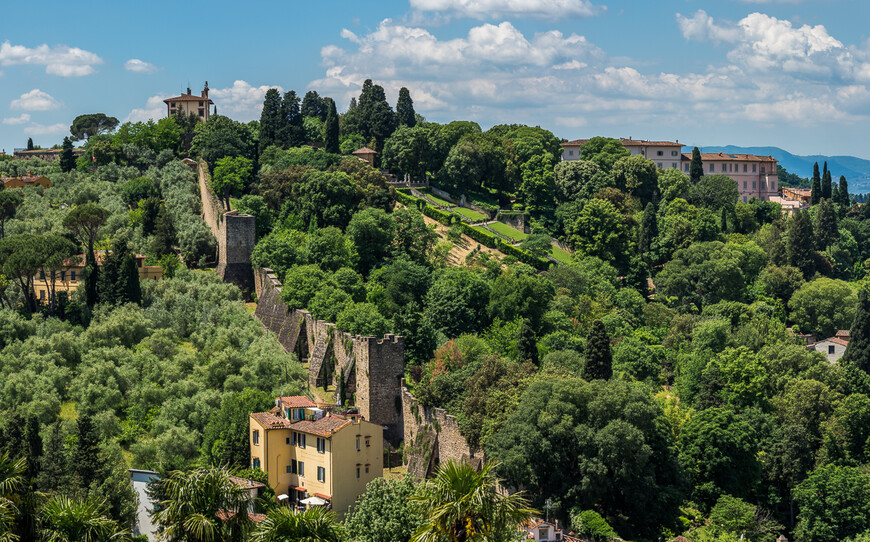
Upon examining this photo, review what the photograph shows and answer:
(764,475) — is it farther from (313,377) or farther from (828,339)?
(828,339)

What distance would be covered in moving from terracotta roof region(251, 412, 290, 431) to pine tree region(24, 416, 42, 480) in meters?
7.48

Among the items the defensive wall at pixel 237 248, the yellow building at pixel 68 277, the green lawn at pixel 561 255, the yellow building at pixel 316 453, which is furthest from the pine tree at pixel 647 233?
the yellow building at pixel 316 453

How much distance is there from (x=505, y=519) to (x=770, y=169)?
299ft

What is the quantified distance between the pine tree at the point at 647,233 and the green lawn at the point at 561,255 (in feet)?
16.0

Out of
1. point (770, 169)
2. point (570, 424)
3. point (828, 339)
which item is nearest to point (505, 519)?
point (570, 424)

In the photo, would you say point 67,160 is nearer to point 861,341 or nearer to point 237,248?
point 237,248

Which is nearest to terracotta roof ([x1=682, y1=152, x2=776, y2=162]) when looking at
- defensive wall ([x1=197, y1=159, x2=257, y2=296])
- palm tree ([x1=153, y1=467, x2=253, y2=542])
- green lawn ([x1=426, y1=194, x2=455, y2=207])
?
green lawn ([x1=426, y1=194, x2=455, y2=207])

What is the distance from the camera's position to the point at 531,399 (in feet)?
137

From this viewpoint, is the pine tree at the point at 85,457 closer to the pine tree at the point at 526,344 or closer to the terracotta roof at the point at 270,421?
the terracotta roof at the point at 270,421

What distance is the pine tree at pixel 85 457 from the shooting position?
129 feet

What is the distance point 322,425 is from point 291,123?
49011 millimetres

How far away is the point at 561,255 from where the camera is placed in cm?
7756

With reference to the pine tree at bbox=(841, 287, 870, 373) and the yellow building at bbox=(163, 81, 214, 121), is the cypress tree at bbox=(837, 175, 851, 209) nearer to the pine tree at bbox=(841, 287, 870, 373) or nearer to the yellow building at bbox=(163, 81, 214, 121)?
the pine tree at bbox=(841, 287, 870, 373)

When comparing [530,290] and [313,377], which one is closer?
[313,377]
